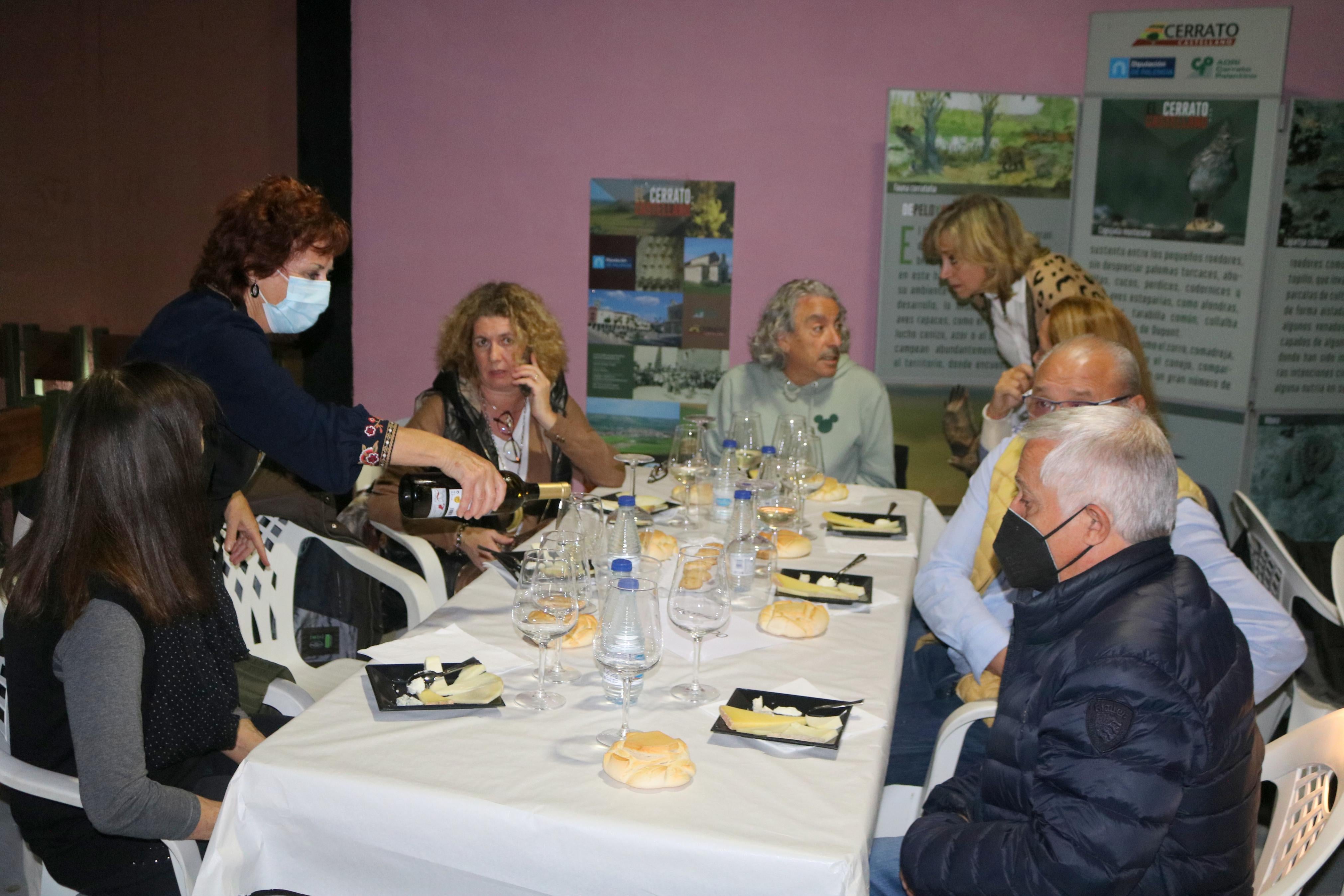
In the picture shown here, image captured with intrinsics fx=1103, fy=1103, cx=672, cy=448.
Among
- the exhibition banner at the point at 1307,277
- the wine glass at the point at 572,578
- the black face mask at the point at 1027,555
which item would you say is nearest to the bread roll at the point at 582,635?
the wine glass at the point at 572,578

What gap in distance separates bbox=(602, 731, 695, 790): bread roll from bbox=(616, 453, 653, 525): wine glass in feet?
4.22

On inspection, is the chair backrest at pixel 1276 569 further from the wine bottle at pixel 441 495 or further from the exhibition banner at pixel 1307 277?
the wine bottle at pixel 441 495

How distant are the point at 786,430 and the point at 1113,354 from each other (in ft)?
3.57

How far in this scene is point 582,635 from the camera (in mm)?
2162

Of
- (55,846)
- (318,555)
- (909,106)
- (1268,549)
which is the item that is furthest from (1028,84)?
(55,846)

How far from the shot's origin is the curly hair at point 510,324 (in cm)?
365

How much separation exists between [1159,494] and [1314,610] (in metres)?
1.78

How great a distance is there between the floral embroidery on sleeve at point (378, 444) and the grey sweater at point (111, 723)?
33.4 inches

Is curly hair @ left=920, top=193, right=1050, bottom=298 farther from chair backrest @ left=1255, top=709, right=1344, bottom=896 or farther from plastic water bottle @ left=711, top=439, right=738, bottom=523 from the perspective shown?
chair backrest @ left=1255, top=709, right=1344, bottom=896

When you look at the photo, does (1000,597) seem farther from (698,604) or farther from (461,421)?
(461,421)

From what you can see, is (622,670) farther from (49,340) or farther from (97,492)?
(49,340)

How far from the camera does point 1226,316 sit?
4.66 metres

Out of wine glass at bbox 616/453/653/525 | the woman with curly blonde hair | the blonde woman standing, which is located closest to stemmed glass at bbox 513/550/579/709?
wine glass at bbox 616/453/653/525

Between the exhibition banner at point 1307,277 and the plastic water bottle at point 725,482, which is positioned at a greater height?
the exhibition banner at point 1307,277
